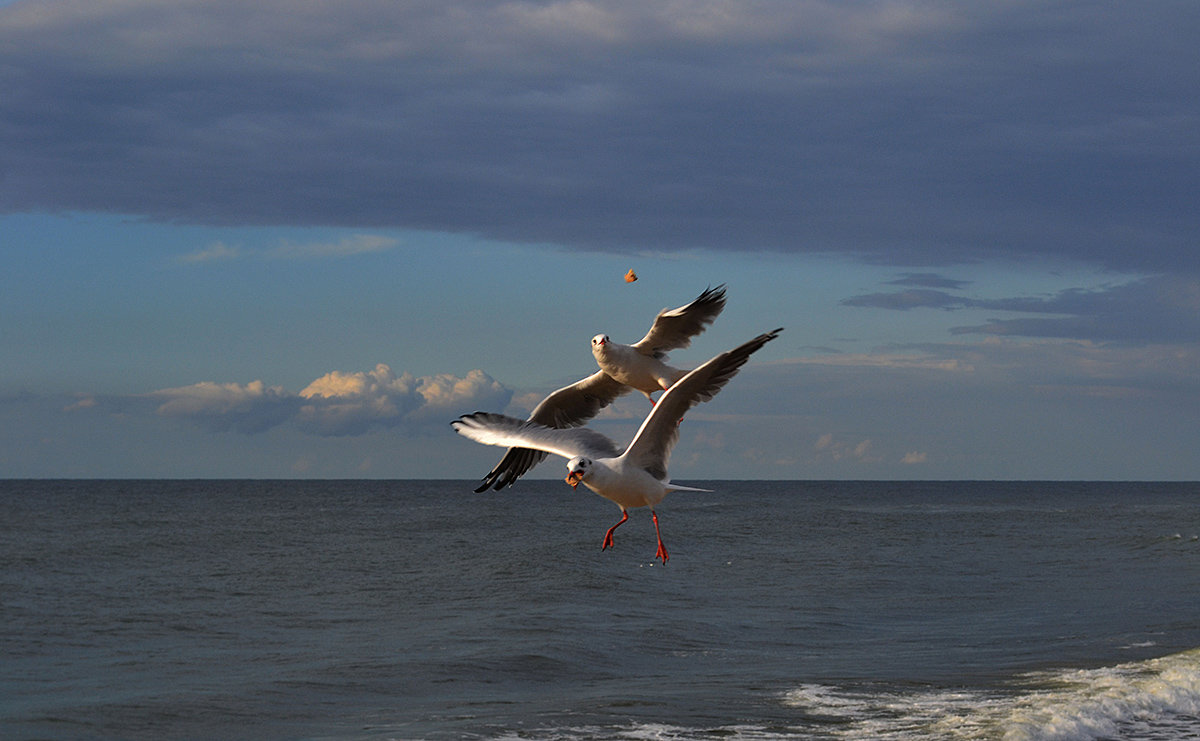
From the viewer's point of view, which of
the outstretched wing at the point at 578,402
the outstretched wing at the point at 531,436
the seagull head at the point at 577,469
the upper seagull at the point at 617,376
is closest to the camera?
the seagull head at the point at 577,469

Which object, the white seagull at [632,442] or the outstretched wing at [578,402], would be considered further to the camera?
the outstretched wing at [578,402]

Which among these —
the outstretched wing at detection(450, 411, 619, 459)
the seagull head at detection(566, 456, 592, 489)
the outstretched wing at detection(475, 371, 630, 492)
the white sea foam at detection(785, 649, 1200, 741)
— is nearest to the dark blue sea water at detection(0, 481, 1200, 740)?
the white sea foam at detection(785, 649, 1200, 741)

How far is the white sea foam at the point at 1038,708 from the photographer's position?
17.8 metres

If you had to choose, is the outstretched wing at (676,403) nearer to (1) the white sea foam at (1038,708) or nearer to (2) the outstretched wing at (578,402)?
(2) the outstretched wing at (578,402)

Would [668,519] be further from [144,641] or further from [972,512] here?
[144,641]

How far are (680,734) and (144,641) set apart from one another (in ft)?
53.2

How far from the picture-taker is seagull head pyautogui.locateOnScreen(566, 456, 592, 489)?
8.74 m

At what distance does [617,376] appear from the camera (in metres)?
11.2

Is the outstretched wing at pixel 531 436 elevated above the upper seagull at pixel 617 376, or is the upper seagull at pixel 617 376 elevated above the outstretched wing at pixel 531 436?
the upper seagull at pixel 617 376

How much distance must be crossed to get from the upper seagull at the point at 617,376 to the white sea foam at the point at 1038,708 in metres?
8.04

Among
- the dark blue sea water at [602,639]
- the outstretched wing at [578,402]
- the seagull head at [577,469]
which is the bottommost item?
the dark blue sea water at [602,639]

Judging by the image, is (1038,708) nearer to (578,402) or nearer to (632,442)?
(578,402)

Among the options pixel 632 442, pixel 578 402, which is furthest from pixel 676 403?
pixel 578 402

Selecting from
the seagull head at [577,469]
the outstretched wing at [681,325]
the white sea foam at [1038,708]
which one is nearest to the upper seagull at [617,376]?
the outstretched wing at [681,325]
